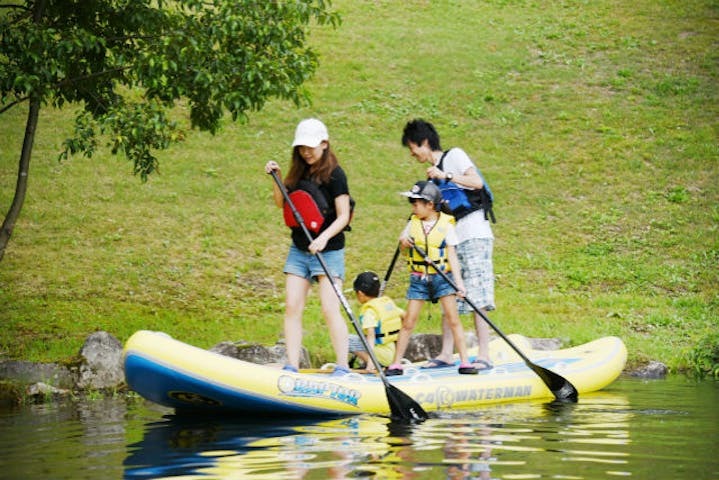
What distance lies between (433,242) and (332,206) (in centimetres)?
104

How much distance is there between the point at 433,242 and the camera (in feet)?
26.1

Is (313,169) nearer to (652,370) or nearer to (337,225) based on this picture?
(337,225)

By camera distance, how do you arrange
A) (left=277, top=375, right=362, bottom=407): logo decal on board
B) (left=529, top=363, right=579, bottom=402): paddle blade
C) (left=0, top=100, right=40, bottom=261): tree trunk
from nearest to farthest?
(left=277, top=375, right=362, bottom=407): logo decal on board → (left=529, top=363, right=579, bottom=402): paddle blade → (left=0, top=100, right=40, bottom=261): tree trunk

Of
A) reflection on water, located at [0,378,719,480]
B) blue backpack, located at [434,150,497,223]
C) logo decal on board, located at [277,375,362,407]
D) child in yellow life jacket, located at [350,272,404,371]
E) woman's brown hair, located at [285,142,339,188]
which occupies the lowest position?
reflection on water, located at [0,378,719,480]

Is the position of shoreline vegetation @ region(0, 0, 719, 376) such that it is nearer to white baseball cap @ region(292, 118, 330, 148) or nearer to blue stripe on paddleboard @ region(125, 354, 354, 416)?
blue stripe on paddleboard @ region(125, 354, 354, 416)

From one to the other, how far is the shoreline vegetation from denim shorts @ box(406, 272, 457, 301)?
8.33 feet

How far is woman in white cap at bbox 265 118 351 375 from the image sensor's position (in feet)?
23.8

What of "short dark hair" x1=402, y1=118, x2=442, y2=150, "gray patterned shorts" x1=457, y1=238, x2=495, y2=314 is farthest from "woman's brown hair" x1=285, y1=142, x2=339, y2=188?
"gray patterned shorts" x1=457, y1=238, x2=495, y2=314

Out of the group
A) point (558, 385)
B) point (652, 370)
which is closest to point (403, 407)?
point (558, 385)

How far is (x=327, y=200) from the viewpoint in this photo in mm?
7336

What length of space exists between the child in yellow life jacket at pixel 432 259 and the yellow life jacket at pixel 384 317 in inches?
28.5

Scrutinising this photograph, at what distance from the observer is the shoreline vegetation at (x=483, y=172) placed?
40.4 ft

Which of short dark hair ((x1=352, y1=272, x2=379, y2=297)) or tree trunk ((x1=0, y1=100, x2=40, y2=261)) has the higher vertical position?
tree trunk ((x1=0, y1=100, x2=40, y2=261))

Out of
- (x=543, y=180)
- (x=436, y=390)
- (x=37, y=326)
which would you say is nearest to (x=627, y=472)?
(x=436, y=390)
